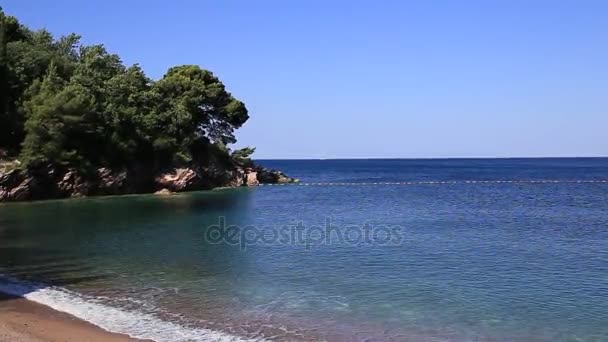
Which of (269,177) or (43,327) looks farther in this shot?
(269,177)

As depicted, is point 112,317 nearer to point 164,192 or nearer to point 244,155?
point 164,192

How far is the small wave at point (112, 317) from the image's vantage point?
1400 cm

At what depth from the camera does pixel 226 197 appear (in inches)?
2383

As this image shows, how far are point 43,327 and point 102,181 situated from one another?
5042cm

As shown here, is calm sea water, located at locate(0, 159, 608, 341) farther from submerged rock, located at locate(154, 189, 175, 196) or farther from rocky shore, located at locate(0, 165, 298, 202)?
submerged rock, located at locate(154, 189, 175, 196)

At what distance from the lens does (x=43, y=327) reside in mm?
14289

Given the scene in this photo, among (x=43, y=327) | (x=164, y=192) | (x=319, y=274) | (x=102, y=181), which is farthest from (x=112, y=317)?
(x=164, y=192)

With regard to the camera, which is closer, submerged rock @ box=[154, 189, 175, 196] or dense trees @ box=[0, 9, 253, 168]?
dense trees @ box=[0, 9, 253, 168]

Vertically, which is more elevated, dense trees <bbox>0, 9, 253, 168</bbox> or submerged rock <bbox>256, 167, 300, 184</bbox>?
dense trees <bbox>0, 9, 253, 168</bbox>

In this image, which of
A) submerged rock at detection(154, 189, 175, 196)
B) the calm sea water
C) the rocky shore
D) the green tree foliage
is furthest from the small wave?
the green tree foliage

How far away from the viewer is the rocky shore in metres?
54.6

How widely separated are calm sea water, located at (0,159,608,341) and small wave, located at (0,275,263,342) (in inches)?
2.6

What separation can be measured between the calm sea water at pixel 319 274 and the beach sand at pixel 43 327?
21.7 inches

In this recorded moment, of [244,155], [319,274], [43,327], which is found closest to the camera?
[43,327]
